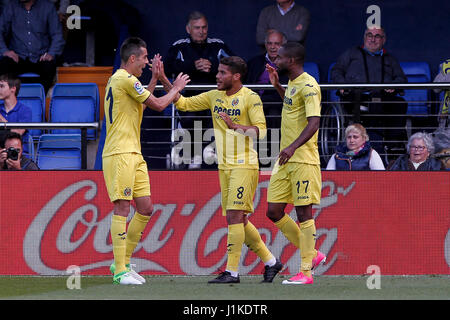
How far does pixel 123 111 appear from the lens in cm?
868

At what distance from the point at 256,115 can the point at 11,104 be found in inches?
162

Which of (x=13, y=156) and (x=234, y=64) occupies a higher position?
(x=234, y=64)

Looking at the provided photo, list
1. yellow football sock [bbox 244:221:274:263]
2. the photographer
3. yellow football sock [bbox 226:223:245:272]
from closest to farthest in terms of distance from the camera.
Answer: yellow football sock [bbox 226:223:245:272] < yellow football sock [bbox 244:221:274:263] < the photographer

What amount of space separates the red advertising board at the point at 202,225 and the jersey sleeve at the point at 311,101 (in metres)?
2.36

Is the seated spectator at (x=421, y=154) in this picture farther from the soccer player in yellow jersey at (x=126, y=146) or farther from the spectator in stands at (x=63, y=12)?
the spectator in stands at (x=63, y=12)

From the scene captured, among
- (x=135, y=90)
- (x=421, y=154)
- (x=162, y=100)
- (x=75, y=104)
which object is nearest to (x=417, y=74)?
(x=421, y=154)

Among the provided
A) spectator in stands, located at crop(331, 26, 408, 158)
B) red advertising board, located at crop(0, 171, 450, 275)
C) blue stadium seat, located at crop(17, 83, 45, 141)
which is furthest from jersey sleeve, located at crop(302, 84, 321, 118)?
blue stadium seat, located at crop(17, 83, 45, 141)

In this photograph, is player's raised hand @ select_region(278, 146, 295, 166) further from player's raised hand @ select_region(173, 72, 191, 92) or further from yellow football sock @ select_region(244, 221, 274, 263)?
player's raised hand @ select_region(173, 72, 191, 92)

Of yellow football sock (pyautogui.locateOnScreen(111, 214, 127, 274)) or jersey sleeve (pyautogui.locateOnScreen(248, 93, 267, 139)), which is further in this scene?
jersey sleeve (pyautogui.locateOnScreen(248, 93, 267, 139))

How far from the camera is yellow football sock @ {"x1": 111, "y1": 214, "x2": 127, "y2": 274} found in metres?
8.57

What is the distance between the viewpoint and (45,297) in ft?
24.9

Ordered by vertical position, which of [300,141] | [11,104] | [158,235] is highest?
[11,104]

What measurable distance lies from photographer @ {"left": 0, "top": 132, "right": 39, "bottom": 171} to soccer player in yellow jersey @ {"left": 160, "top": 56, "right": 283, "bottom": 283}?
2.53 m

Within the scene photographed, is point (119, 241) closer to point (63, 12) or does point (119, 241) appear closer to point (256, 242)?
point (256, 242)
